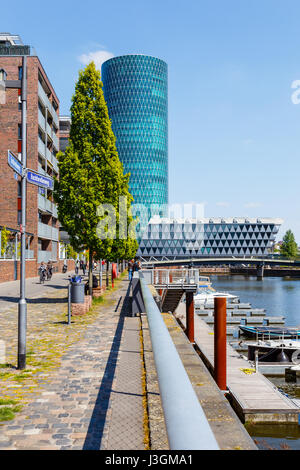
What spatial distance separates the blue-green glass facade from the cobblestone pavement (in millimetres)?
172329

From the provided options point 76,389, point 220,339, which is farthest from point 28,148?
point 76,389

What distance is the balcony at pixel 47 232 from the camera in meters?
50.2

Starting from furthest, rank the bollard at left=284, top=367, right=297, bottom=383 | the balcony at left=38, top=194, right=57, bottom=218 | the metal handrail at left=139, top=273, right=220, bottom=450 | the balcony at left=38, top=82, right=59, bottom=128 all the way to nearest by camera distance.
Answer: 1. the balcony at left=38, top=82, right=59, bottom=128
2. the balcony at left=38, top=194, right=57, bottom=218
3. the bollard at left=284, top=367, right=297, bottom=383
4. the metal handrail at left=139, top=273, right=220, bottom=450

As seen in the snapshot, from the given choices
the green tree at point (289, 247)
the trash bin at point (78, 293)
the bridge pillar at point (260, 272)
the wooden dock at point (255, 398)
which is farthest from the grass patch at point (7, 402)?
the green tree at point (289, 247)

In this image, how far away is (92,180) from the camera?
2345cm

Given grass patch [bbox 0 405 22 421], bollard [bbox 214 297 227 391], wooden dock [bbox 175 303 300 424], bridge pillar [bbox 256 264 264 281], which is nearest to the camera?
grass patch [bbox 0 405 22 421]

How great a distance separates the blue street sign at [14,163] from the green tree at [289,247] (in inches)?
5633

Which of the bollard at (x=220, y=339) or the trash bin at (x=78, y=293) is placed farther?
the trash bin at (x=78, y=293)

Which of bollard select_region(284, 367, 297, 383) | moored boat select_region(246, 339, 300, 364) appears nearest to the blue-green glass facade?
moored boat select_region(246, 339, 300, 364)

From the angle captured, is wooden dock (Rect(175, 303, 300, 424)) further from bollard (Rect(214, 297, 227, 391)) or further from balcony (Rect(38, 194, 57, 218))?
balcony (Rect(38, 194, 57, 218))

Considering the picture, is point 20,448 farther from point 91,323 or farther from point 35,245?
point 35,245

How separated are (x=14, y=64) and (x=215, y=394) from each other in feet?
157

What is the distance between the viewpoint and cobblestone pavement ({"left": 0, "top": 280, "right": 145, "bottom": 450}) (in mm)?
5801

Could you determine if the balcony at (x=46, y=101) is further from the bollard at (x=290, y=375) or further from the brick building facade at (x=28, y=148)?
the bollard at (x=290, y=375)
